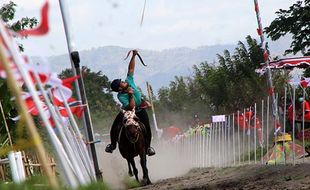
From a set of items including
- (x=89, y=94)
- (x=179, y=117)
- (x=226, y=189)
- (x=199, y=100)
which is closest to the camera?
(x=226, y=189)

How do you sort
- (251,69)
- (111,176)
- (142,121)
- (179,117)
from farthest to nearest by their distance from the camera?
(179,117)
(251,69)
(111,176)
(142,121)

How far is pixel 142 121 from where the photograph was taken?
694 inches

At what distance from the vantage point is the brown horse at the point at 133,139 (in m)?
16.8

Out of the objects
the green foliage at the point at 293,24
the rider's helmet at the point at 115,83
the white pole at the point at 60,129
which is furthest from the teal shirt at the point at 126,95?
the green foliage at the point at 293,24

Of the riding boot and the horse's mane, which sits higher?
the horse's mane

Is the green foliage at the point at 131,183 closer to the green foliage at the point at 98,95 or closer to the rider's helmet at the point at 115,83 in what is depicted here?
the rider's helmet at the point at 115,83

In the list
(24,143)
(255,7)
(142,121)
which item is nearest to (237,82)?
(255,7)

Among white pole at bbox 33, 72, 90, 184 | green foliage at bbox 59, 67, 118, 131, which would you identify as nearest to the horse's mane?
white pole at bbox 33, 72, 90, 184

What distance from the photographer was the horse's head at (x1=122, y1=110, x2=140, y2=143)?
1672 cm

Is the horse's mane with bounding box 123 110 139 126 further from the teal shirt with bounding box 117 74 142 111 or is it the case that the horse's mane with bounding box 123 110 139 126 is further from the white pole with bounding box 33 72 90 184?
the white pole with bounding box 33 72 90 184

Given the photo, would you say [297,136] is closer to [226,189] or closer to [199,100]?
[226,189]

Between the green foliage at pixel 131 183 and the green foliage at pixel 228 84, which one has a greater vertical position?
the green foliage at pixel 131 183

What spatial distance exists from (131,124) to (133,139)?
50 centimetres

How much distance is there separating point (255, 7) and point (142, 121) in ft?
19.5
